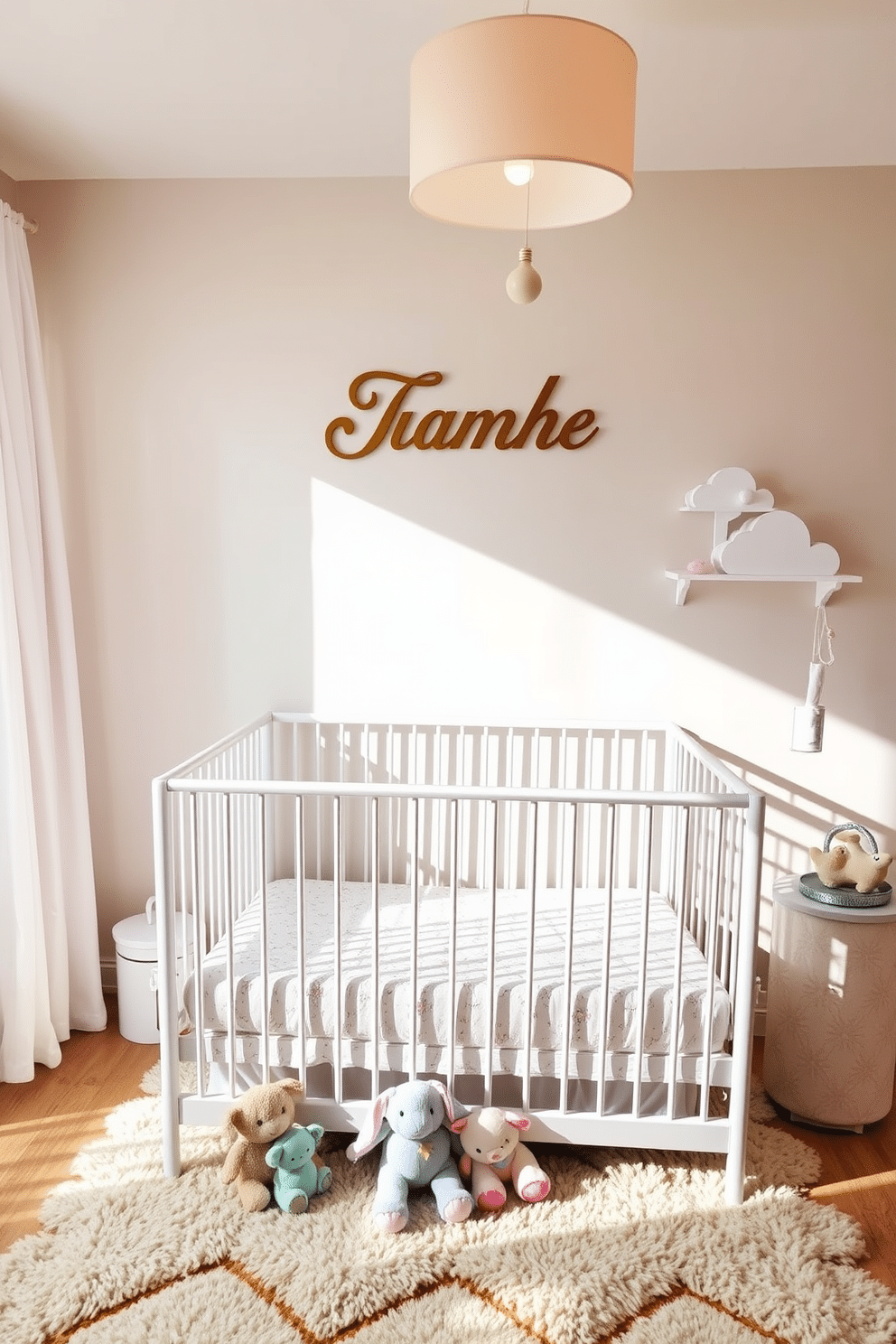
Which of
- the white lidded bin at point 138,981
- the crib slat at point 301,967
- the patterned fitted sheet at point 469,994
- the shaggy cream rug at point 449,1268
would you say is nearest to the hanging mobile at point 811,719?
the patterned fitted sheet at point 469,994

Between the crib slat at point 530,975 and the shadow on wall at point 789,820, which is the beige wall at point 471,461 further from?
the crib slat at point 530,975

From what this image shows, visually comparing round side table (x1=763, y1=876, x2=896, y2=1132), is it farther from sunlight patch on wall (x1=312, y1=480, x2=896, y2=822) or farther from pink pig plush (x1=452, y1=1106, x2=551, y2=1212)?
pink pig plush (x1=452, y1=1106, x2=551, y2=1212)

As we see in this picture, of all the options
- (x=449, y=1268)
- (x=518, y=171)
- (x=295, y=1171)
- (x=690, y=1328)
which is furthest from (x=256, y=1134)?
(x=518, y=171)

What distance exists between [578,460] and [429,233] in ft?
2.50

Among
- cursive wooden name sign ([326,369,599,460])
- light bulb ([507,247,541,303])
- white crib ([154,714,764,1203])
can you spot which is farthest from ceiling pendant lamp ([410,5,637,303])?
cursive wooden name sign ([326,369,599,460])

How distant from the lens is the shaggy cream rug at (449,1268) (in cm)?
171

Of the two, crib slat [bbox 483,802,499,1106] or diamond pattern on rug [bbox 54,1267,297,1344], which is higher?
crib slat [bbox 483,802,499,1106]

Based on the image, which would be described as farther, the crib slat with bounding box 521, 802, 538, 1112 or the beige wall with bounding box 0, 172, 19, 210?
the beige wall with bounding box 0, 172, 19, 210

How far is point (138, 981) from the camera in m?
2.76

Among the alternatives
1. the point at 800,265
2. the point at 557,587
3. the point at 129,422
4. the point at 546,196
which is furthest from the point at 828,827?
the point at 129,422

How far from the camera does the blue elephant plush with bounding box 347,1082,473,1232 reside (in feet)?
6.48

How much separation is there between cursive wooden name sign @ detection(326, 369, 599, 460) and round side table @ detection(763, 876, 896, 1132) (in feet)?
4.60

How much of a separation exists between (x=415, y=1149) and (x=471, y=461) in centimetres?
179

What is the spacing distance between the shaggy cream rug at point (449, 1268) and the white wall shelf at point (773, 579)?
1419mm
